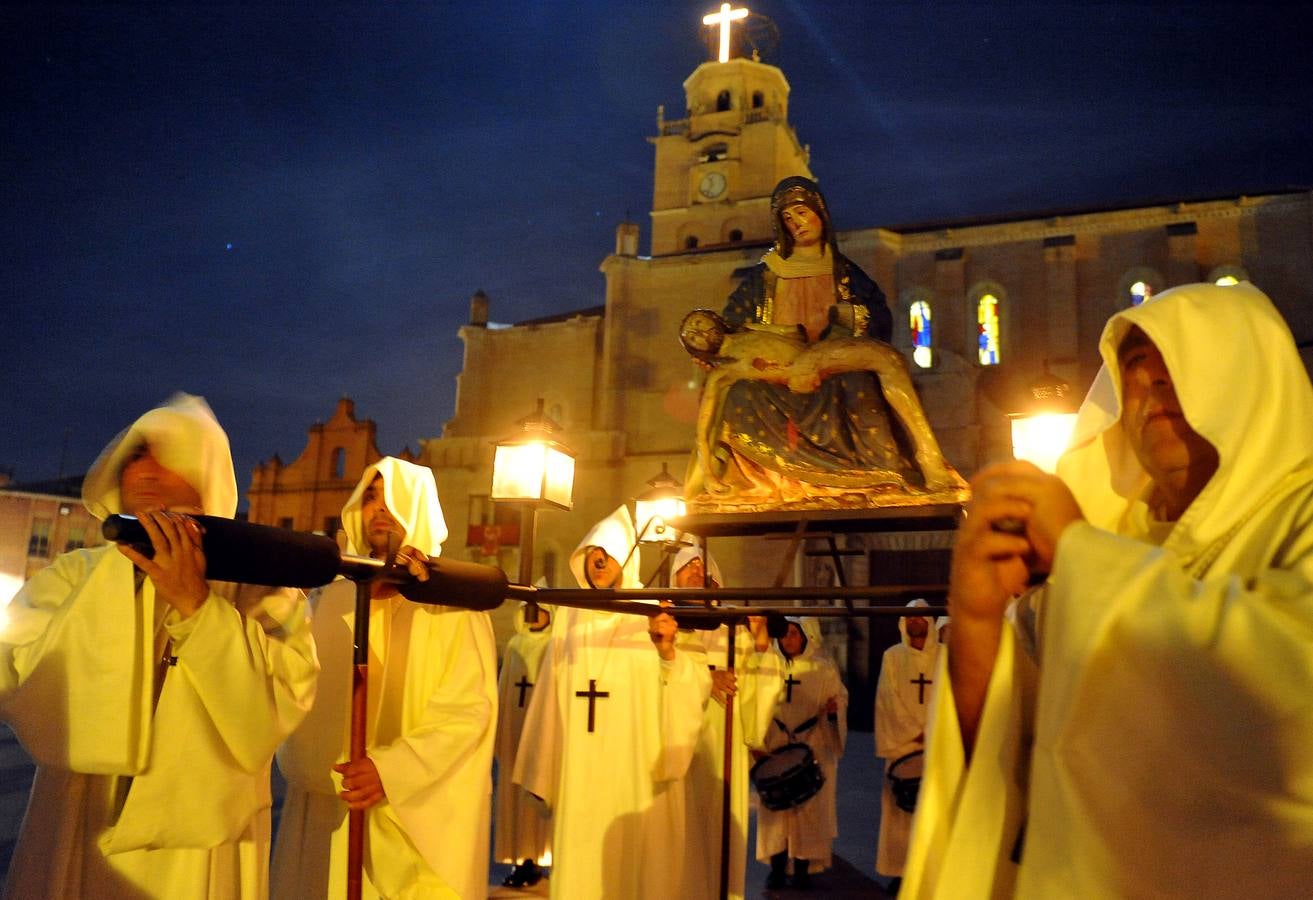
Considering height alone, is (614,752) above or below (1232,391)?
below

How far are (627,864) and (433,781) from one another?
112 inches

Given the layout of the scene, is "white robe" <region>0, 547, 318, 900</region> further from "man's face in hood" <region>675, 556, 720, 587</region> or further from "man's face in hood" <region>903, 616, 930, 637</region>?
"man's face in hood" <region>903, 616, 930, 637</region>

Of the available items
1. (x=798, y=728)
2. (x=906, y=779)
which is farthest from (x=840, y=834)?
(x=906, y=779)

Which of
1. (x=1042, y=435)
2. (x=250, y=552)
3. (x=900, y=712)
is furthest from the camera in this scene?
(x=900, y=712)

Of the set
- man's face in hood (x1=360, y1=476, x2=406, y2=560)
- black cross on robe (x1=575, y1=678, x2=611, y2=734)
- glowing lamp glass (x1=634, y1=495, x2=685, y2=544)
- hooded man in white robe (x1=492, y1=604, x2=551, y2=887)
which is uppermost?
glowing lamp glass (x1=634, y1=495, x2=685, y2=544)

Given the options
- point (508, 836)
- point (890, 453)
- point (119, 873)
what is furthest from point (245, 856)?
point (508, 836)

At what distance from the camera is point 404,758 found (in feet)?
12.1

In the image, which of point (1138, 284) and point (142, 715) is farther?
point (1138, 284)

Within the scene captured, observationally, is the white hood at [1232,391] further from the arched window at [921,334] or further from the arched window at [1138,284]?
the arched window at [1138,284]

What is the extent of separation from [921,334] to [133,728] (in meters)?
27.3

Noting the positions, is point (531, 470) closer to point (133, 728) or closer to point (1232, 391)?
point (133, 728)

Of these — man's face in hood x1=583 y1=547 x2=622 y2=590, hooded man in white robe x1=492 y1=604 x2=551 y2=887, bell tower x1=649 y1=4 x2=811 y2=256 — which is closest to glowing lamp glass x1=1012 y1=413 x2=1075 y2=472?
man's face in hood x1=583 y1=547 x2=622 y2=590

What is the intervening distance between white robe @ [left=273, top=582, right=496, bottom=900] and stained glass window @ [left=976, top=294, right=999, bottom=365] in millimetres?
25958

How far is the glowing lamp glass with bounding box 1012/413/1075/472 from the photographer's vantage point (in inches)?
192
